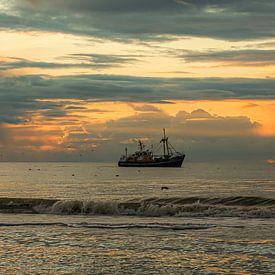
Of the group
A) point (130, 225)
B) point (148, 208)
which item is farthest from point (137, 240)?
point (148, 208)

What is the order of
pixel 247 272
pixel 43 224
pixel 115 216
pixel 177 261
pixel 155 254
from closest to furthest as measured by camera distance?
pixel 247 272 < pixel 177 261 < pixel 155 254 < pixel 43 224 < pixel 115 216

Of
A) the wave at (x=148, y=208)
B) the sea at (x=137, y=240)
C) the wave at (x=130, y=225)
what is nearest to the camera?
the sea at (x=137, y=240)

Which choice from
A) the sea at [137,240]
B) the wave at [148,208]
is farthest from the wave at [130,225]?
the wave at [148,208]

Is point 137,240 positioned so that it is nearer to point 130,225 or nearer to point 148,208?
point 130,225

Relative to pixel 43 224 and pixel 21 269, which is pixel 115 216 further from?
pixel 21 269

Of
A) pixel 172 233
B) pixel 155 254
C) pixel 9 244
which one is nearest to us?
pixel 155 254

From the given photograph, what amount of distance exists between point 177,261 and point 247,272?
2.96m

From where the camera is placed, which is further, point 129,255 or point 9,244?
point 9,244

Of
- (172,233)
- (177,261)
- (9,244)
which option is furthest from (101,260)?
(172,233)

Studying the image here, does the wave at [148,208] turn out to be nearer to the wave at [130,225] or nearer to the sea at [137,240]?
the sea at [137,240]

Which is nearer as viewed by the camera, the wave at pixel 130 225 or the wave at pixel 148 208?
the wave at pixel 130 225

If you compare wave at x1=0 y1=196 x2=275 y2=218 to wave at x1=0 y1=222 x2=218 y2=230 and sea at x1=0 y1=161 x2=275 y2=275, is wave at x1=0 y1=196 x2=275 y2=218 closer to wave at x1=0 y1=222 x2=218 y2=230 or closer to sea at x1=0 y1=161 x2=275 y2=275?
sea at x1=0 y1=161 x2=275 y2=275

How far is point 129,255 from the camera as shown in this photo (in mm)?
21156

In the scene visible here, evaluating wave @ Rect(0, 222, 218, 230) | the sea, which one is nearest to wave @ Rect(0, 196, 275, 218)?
the sea
